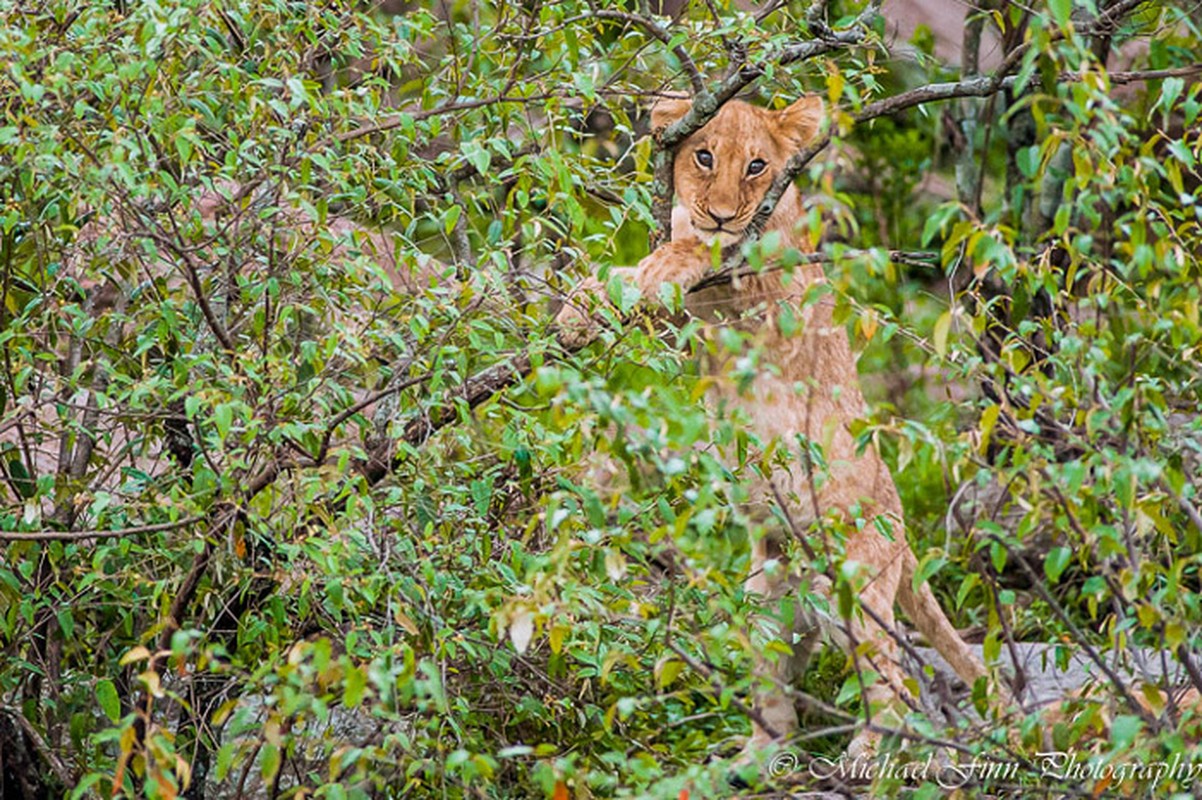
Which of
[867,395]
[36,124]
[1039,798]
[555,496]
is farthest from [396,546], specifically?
[867,395]

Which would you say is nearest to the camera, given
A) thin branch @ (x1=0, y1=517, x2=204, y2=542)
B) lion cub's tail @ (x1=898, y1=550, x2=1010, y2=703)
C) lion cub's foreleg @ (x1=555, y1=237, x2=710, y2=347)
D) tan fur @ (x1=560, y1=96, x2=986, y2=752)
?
thin branch @ (x1=0, y1=517, x2=204, y2=542)

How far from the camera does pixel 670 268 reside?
14.3 feet

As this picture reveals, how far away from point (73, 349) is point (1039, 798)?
248cm

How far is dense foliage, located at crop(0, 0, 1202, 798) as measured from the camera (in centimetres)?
266

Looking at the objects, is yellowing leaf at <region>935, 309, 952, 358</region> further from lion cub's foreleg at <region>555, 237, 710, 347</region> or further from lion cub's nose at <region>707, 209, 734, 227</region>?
lion cub's nose at <region>707, 209, 734, 227</region>

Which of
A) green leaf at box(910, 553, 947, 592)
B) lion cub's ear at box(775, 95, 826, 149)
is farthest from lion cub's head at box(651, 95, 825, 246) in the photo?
green leaf at box(910, 553, 947, 592)

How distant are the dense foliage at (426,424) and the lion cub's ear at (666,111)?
0.06 m

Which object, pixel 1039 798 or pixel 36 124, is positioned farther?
pixel 36 124

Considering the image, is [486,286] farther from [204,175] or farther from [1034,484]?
[1034,484]

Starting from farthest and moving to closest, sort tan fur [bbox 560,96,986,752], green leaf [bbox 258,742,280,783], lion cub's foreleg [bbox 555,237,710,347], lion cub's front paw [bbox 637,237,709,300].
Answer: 1. tan fur [bbox 560,96,986,752]
2. lion cub's front paw [bbox 637,237,709,300]
3. lion cub's foreleg [bbox 555,237,710,347]
4. green leaf [bbox 258,742,280,783]

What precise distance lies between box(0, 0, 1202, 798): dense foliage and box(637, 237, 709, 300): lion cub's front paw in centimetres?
15

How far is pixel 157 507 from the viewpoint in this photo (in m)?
3.54

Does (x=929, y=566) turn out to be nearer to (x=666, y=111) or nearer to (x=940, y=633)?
(x=940, y=633)

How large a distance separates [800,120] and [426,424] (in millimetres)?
1588
